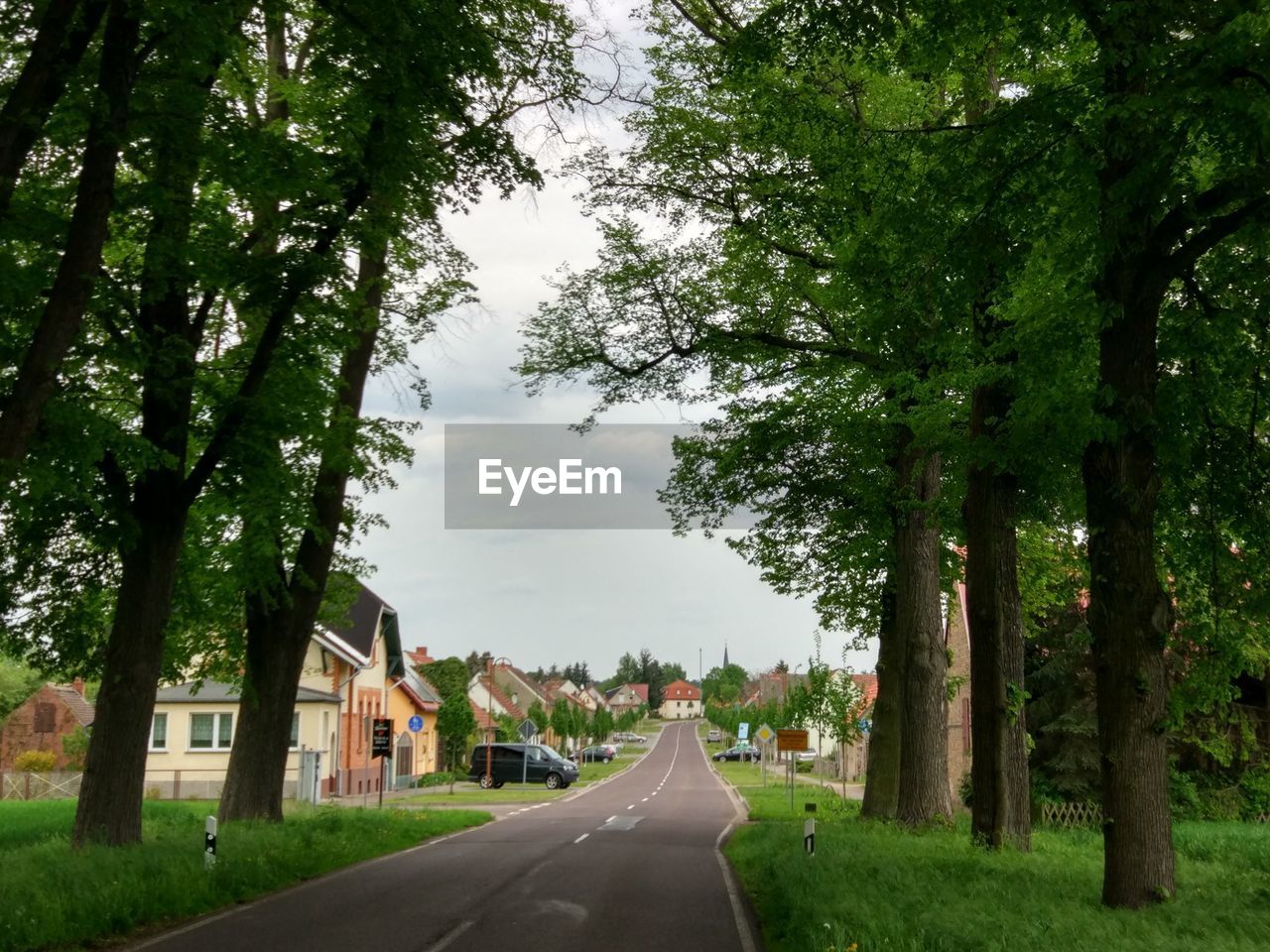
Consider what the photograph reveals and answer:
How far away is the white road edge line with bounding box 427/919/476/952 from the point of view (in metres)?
9.95

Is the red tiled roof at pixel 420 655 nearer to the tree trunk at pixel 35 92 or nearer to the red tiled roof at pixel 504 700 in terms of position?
the red tiled roof at pixel 504 700

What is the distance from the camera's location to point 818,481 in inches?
894

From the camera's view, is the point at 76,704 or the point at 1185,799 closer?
the point at 1185,799

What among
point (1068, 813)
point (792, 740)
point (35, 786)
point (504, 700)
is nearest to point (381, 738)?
point (792, 740)

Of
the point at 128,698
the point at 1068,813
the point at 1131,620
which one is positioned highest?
the point at 1131,620

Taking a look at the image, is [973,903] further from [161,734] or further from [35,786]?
[161,734]

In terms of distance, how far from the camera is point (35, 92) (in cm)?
962

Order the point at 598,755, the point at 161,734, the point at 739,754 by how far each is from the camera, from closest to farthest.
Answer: the point at 161,734, the point at 598,755, the point at 739,754

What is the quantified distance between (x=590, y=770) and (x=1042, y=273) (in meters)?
66.1

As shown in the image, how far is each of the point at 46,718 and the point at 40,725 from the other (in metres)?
0.41

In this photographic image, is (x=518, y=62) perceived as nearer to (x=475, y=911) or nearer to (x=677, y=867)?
(x=475, y=911)

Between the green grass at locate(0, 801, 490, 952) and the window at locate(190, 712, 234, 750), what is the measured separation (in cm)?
2519

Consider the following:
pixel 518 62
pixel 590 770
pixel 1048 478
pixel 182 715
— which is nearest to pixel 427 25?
pixel 518 62

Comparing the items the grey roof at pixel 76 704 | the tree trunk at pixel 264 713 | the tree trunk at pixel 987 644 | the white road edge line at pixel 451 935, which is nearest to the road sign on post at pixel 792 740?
the tree trunk at pixel 264 713
